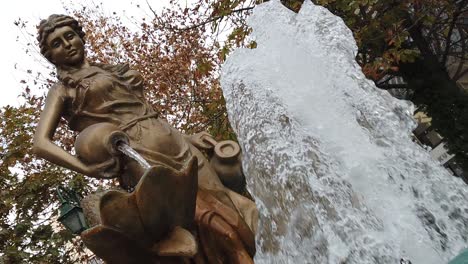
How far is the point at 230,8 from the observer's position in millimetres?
9406

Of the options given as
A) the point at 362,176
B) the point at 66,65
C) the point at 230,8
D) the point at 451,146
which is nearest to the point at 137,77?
the point at 66,65

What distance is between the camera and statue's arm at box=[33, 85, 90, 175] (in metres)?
3.35

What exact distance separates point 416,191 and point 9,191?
915cm

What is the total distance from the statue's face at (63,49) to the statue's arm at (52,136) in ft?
0.58

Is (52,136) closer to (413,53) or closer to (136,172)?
(136,172)

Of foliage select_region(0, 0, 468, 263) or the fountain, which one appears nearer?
the fountain

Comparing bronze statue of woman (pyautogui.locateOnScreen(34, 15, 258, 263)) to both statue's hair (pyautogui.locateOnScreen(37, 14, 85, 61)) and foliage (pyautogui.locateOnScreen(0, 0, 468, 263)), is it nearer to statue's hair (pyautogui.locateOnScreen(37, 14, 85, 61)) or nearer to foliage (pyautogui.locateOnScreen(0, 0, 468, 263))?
statue's hair (pyautogui.locateOnScreen(37, 14, 85, 61))

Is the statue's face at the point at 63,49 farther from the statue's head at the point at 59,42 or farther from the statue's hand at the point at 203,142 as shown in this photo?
the statue's hand at the point at 203,142

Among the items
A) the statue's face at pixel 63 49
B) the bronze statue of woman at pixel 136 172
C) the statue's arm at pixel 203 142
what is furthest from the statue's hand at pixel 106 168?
the statue's face at pixel 63 49

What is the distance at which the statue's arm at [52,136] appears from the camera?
132 inches

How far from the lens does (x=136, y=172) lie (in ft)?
10.8

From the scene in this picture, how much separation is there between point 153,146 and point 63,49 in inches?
36.0

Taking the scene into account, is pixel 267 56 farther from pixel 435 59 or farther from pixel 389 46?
pixel 435 59

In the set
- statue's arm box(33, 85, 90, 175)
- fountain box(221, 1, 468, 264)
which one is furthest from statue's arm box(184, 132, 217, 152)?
statue's arm box(33, 85, 90, 175)
